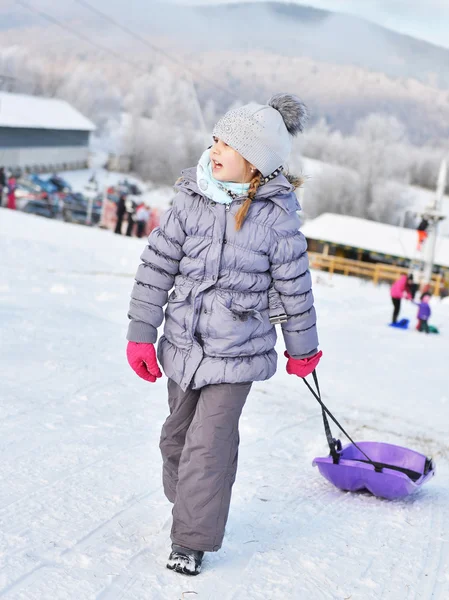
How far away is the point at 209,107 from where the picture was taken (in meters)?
60.9

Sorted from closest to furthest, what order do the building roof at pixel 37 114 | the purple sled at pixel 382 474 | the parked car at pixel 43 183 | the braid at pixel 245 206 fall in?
the braid at pixel 245 206
the purple sled at pixel 382 474
the parked car at pixel 43 183
the building roof at pixel 37 114

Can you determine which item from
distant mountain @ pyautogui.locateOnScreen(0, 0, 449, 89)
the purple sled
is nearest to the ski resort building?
the purple sled

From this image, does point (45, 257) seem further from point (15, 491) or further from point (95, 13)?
point (95, 13)

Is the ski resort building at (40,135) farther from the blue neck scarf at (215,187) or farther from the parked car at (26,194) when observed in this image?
the blue neck scarf at (215,187)

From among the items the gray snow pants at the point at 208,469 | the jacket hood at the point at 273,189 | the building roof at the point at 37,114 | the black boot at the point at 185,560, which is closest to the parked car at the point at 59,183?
the building roof at the point at 37,114

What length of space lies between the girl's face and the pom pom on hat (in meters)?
0.22

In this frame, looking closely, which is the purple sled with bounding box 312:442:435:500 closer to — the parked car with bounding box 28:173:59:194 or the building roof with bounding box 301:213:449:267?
the parked car with bounding box 28:173:59:194

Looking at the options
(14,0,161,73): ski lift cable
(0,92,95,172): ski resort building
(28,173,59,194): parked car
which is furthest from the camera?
(14,0,161,73): ski lift cable

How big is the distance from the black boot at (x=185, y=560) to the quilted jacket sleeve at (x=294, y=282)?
67cm

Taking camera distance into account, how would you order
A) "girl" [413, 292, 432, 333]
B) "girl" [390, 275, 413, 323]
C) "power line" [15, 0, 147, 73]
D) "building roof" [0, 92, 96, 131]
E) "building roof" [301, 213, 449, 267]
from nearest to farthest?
"girl" [413, 292, 432, 333]
"girl" [390, 275, 413, 323]
"building roof" [301, 213, 449, 267]
"building roof" [0, 92, 96, 131]
"power line" [15, 0, 147, 73]

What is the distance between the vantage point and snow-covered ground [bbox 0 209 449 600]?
2.29 m

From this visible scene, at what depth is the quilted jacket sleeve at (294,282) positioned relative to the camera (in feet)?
8.07

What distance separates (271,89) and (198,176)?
7224cm

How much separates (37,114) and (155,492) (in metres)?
37.7
